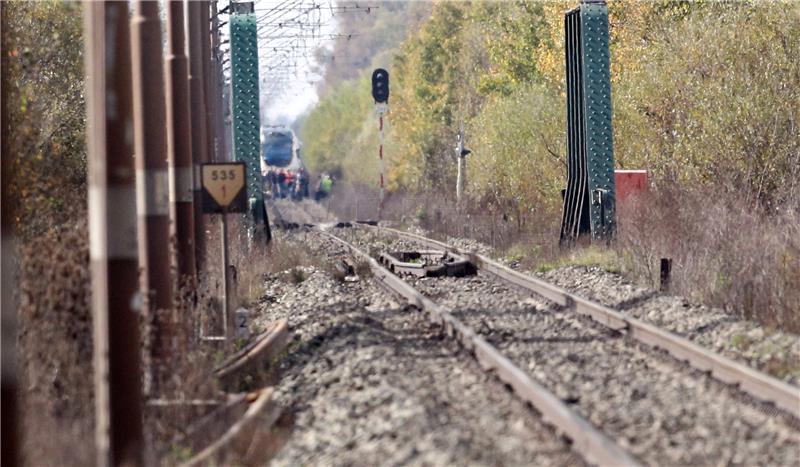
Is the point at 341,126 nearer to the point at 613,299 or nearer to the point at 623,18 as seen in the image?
the point at 623,18

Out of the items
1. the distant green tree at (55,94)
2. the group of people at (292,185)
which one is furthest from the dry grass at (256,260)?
the group of people at (292,185)

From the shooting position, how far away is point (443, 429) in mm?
8547

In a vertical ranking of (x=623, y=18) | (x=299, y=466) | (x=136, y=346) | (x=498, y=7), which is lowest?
(x=299, y=466)

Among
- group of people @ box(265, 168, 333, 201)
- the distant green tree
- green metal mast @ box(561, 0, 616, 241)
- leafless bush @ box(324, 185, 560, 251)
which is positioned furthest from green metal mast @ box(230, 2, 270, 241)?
group of people @ box(265, 168, 333, 201)

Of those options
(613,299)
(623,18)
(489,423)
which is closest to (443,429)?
(489,423)

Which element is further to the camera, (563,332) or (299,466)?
(563,332)

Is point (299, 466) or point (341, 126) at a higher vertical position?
point (341, 126)

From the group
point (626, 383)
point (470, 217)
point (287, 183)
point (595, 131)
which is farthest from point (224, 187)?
point (287, 183)

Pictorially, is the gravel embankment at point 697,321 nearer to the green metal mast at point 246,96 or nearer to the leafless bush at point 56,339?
the leafless bush at point 56,339

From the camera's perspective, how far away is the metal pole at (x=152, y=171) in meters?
9.78

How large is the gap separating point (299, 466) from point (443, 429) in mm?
1027

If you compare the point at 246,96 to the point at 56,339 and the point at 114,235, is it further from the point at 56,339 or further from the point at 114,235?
the point at 114,235

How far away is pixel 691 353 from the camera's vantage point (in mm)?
11320

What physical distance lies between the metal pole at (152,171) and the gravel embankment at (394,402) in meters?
1.09
